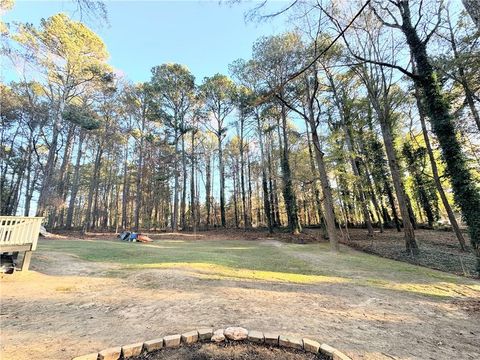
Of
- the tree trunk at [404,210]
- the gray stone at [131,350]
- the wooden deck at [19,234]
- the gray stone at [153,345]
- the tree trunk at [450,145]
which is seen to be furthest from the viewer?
the tree trunk at [404,210]

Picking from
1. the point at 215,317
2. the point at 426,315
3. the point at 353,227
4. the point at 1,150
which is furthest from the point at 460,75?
the point at 1,150

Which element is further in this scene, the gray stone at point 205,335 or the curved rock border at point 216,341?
the gray stone at point 205,335

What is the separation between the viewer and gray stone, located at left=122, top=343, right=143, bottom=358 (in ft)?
7.53

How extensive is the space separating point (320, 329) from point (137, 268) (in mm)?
4955

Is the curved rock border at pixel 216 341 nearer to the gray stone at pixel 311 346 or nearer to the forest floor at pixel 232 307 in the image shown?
the gray stone at pixel 311 346

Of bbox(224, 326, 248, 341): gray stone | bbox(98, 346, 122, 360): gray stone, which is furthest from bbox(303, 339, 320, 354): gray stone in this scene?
bbox(98, 346, 122, 360): gray stone

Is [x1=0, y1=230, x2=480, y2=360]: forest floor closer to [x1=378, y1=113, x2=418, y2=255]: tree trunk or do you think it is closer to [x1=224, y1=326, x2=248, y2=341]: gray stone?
[x1=224, y1=326, x2=248, y2=341]: gray stone

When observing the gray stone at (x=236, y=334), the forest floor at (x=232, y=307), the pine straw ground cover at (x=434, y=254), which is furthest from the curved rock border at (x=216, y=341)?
the pine straw ground cover at (x=434, y=254)

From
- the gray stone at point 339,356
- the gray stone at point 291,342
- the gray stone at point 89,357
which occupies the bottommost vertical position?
the gray stone at point 339,356

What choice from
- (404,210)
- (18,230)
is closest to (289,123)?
(404,210)

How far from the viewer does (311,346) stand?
8.06 ft

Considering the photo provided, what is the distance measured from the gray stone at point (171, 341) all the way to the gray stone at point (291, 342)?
1084 millimetres

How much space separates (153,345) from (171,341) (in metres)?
0.18

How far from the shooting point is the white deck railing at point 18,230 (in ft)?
17.2
